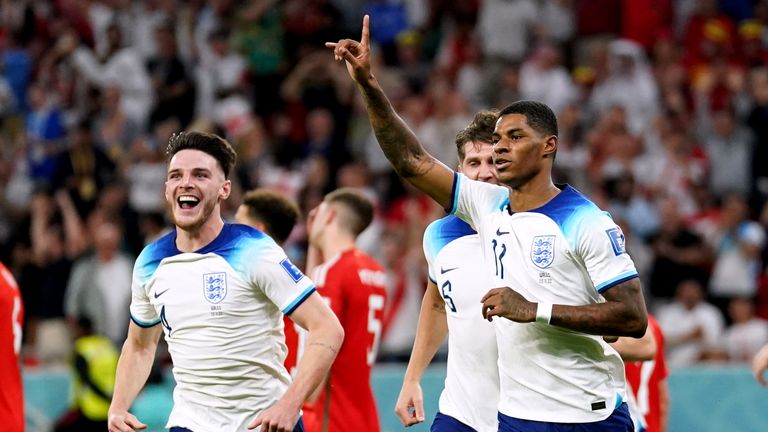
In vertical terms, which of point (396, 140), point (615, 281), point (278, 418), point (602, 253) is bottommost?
point (278, 418)

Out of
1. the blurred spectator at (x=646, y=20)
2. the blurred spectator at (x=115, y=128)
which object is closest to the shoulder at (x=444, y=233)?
the blurred spectator at (x=115, y=128)

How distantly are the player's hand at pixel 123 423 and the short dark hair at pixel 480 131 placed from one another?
2259 mm

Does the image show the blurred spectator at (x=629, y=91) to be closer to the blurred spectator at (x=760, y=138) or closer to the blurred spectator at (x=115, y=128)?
the blurred spectator at (x=760, y=138)

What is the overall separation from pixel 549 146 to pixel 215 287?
1.73 m

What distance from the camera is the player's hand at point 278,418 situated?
5.82 meters

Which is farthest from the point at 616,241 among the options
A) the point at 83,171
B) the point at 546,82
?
the point at 83,171

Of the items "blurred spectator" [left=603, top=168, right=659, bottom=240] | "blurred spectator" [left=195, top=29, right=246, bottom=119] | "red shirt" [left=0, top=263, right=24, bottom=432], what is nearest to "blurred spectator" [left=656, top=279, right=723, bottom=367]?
"blurred spectator" [left=603, top=168, right=659, bottom=240]

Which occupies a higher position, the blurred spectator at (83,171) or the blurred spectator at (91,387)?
the blurred spectator at (83,171)

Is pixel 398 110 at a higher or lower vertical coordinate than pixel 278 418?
higher

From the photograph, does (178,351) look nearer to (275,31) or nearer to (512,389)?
(512,389)

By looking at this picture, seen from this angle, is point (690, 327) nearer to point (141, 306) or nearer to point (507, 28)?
point (507, 28)

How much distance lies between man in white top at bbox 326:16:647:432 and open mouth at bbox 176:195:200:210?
1.00 meters

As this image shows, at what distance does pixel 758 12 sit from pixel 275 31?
6612 mm

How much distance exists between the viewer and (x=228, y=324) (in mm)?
6285
